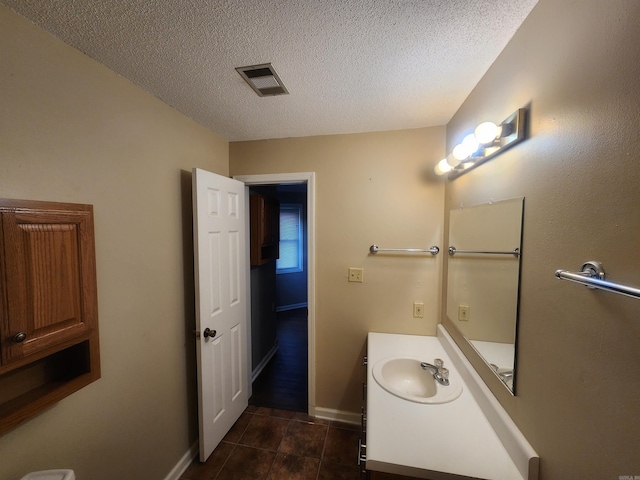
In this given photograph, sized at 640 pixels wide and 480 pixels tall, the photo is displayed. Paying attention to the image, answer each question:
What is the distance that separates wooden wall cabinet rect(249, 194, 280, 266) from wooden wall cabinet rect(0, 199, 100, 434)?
1.48 meters

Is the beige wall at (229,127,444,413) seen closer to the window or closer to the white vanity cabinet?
the white vanity cabinet

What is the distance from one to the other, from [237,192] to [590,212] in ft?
6.26

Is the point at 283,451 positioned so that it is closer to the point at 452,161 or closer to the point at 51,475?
the point at 51,475

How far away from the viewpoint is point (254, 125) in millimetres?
1761

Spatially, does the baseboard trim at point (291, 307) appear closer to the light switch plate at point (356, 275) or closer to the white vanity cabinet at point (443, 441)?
the light switch plate at point (356, 275)

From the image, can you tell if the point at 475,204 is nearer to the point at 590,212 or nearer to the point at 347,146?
the point at 590,212

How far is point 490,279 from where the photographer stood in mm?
1105

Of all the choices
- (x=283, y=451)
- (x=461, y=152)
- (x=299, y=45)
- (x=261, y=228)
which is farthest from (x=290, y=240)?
(x=299, y=45)

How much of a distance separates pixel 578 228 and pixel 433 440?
2.90ft

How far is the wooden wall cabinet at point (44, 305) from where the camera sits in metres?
0.74

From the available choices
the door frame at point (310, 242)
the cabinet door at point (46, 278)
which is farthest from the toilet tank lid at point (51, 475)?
the door frame at point (310, 242)

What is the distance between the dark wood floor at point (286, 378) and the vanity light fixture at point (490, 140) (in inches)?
89.1

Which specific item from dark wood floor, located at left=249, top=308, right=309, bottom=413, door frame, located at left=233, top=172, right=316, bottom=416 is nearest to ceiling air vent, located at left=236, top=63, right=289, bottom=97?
door frame, located at left=233, top=172, right=316, bottom=416

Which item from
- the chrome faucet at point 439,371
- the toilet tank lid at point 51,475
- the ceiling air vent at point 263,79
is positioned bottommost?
the toilet tank lid at point 51,475
